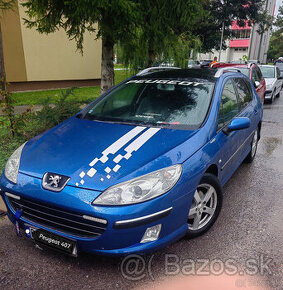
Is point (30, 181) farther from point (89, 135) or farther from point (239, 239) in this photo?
point (239, 239)

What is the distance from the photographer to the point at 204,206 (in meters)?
2.75

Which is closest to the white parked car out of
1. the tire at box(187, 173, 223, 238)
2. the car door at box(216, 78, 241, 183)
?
the car door at box(216, 78, 241, 183)

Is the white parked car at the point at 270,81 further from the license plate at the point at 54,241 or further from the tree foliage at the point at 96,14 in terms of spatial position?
the license plate at the point at 54,241

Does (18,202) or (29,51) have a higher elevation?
(29,51)

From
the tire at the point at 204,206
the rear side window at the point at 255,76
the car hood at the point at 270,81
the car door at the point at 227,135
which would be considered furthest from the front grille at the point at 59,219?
the car hood at the point at 270,81

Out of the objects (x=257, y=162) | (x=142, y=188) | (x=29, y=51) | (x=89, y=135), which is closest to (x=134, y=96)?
(x=89, y=135)

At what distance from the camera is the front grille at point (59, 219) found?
80.7 inches

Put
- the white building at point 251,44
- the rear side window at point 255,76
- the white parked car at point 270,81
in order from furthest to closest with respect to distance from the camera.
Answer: the white building at point 251,44 < the white parked car at point 270,81 < the rear side window at point 255,76

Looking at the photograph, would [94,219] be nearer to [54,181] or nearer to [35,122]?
[54,181]

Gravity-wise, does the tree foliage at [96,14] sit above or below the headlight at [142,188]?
above

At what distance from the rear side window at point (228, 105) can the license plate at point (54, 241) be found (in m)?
1.84

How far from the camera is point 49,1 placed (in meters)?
4.92

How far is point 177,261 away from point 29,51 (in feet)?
38.2

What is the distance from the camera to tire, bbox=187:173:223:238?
103 inches
